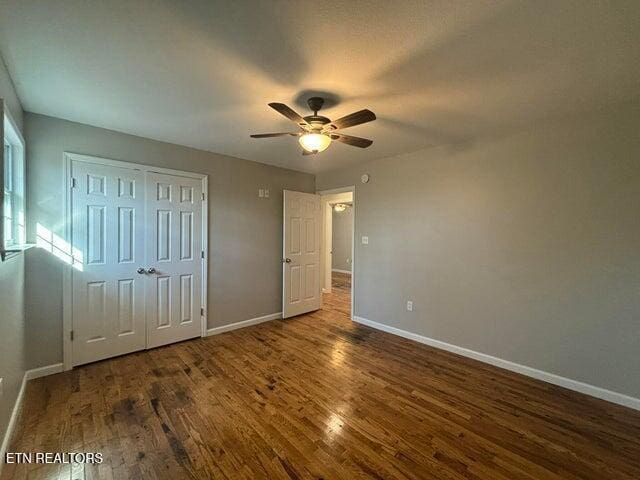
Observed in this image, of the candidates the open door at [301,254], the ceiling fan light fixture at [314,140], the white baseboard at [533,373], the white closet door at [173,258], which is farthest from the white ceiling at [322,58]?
the white baseboard at [533,373]

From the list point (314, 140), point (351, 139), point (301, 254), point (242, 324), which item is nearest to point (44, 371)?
point (242, 324)

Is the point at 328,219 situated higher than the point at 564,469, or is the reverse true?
the point at 328,219

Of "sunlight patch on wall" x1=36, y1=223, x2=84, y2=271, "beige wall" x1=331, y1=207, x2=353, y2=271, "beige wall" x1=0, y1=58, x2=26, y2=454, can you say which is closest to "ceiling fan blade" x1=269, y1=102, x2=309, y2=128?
"beige wall" x1=0, y1=58, x2=26, y2=454

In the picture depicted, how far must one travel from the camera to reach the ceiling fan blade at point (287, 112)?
A: 68.6 inches

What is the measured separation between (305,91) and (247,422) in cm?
250

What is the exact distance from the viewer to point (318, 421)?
77.5 inches

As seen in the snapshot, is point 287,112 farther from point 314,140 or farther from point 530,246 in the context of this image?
point 530,246

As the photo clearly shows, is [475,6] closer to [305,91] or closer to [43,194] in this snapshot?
[305,91]

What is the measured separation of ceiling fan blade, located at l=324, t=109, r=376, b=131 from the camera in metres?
1.83

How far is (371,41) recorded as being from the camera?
1488 mm

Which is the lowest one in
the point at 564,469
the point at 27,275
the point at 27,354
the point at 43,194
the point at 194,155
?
the point at 564,469

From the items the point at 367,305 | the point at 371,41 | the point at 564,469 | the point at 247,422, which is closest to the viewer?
the point at 371,41

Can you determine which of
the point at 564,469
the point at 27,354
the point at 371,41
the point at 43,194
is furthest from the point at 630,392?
the point at 43,194

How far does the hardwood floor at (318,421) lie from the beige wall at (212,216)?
0.70m
